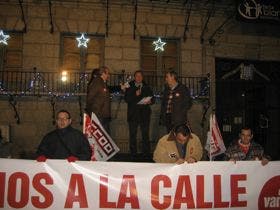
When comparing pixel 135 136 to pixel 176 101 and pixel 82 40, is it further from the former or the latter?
pixel 82 40

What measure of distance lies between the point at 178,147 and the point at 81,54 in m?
6.33

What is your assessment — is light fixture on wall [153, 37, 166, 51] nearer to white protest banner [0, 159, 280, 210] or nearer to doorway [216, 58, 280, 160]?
doorway [216, 58, 280, 160]

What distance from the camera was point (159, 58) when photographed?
40.5 ft

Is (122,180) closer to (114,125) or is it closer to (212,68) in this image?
(114,125)

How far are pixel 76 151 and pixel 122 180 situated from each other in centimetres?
107

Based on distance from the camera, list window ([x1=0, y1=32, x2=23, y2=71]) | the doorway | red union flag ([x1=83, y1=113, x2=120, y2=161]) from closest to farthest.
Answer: red union flag ([x1=83, y1=113, x2=120, y2=161]) → window ([x1=0, y1=32, x2=23, y2=71]) → the doorway

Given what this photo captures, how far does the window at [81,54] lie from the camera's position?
11844 mm

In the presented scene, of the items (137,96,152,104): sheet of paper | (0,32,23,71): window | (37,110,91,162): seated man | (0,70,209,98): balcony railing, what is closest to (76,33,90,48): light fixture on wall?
(0,70,209,98): balcony railing

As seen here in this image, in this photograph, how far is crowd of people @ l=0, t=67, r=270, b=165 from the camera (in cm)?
621

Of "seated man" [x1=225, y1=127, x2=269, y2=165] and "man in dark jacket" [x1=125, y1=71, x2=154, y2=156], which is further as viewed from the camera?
"man in dark jacket" [x1=125, y1=71, x2=154, y2=156]

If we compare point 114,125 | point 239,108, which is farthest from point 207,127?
point 114,125

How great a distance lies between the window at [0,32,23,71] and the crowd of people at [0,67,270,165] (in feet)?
11.0

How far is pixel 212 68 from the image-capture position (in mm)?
12391

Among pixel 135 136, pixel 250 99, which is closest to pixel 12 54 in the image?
pixel 135 136
